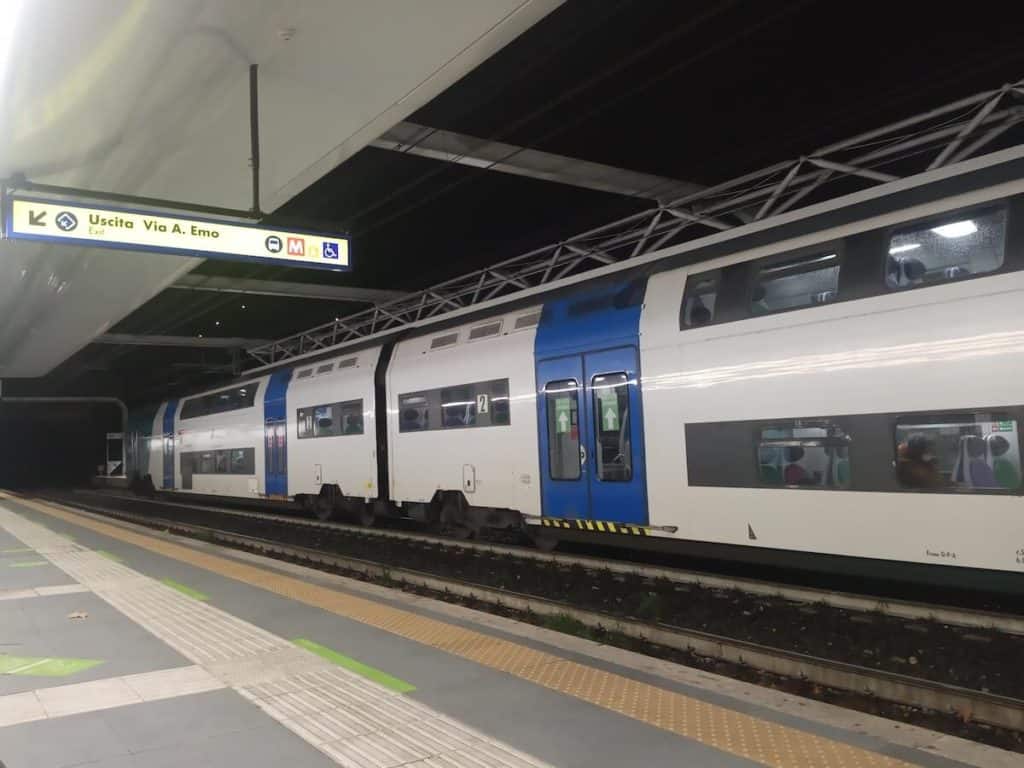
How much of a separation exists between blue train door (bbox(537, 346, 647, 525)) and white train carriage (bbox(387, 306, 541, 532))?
30 cm

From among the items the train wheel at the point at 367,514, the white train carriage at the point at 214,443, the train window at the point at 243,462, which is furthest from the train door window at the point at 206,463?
the train wheel at the point at 367,514

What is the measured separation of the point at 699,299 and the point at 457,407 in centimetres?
432

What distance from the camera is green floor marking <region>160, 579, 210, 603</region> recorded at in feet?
23.7

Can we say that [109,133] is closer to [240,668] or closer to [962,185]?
[240,668]

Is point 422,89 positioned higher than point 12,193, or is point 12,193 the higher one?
point 422,89

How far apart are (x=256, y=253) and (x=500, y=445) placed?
4156 millimetres

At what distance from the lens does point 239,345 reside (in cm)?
2773

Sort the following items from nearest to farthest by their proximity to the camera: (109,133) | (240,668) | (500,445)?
(240,668), (109,133), (500,445)

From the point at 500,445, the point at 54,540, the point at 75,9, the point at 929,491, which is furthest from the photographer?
the point at 54,540

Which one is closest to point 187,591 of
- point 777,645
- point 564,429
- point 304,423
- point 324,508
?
point 564,429

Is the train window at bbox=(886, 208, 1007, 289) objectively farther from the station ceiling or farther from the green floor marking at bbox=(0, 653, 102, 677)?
the green floor marking at bbox=(0, 653, 102, 677)

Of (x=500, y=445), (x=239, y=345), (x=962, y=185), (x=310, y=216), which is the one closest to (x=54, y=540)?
(x=310, y=216)

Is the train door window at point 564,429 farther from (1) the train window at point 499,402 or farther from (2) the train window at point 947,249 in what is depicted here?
(2) the train window at point 947,249

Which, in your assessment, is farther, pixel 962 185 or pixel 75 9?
pixel 962 185
